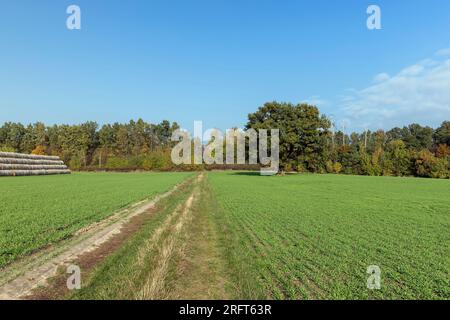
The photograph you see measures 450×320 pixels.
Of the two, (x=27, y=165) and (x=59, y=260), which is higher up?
(x=27, y=165)

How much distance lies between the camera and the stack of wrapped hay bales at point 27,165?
7061 centimetres

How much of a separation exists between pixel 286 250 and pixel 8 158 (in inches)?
3213

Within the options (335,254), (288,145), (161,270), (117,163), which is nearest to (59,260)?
(161,270)

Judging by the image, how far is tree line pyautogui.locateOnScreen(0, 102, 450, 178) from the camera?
227 feet

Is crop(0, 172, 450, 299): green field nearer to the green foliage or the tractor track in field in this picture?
the tractor track in field

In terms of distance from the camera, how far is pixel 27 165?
77.8 m

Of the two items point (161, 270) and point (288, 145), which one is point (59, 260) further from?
point (288, 145)

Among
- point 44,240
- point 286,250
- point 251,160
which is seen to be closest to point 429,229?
point 286,250

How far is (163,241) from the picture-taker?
10375mm

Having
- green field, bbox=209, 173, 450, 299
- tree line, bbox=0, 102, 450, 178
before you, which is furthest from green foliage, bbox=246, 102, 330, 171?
green field, bbox=209, 173, 450, 299

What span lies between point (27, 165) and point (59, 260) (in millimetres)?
82551

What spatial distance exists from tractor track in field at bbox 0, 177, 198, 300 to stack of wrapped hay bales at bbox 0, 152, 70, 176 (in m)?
70.9

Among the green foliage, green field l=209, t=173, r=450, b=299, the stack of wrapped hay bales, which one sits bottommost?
green field l=209, t=173, r=450, b=299

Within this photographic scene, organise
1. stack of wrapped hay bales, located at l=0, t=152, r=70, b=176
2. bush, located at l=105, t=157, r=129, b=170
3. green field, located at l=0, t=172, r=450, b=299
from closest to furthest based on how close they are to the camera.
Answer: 1. green field, located at l=0, t=172, r=450, b=299
2. stack of wrapped hay bales, located at l=0, t=152, r=70, b=176
3. bush, located at l=105, t=157, r=129, b=170
